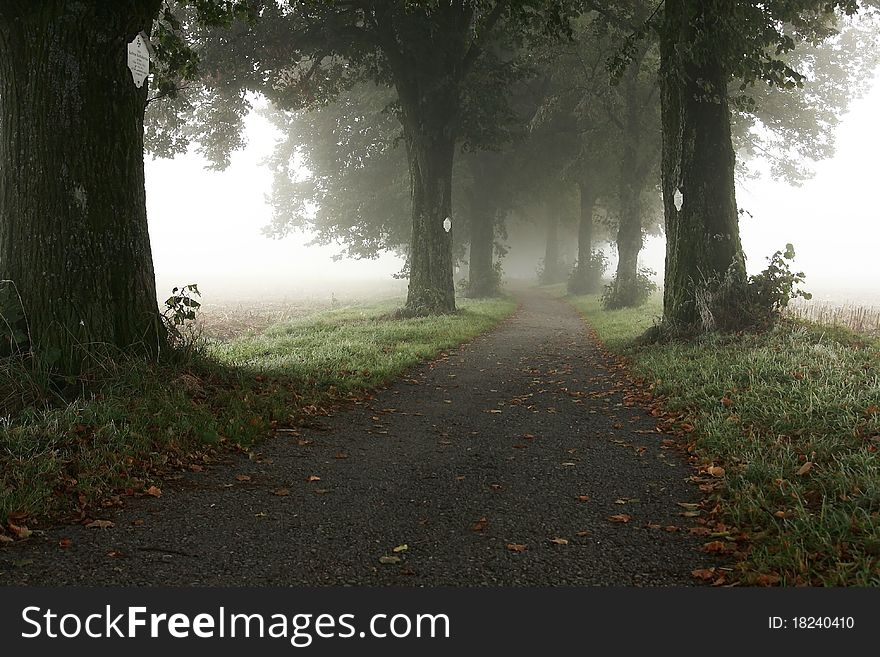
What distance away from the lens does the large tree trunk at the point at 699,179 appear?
10570 millimetres

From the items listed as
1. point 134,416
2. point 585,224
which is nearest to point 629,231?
point 585,224

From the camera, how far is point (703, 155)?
10695mm

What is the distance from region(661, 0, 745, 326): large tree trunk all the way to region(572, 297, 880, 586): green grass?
→ 1.30m

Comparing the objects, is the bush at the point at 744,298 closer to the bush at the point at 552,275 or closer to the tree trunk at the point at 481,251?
the tree trunk at the point at 481,251

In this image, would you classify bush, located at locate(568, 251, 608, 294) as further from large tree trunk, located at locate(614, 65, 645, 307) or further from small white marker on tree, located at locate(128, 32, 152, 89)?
small white marker on tree, located at locate(128, 32, 152, 89)

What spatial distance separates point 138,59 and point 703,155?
8593 mm

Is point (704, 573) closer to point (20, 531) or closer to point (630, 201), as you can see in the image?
point (20, 531)

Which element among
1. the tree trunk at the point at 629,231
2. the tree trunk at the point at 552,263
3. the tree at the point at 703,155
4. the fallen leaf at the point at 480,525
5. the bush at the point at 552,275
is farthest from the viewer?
Answer: the bush at the point at 552,275

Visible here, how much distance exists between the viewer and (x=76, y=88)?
5926 millimetres

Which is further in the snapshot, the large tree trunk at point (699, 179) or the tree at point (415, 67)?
the tree at point (415, 67)

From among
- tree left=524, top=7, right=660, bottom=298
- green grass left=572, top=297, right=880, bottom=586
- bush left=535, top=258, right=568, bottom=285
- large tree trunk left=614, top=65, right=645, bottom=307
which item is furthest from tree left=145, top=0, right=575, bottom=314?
bush left=535, top=258, right=568, bottom=285

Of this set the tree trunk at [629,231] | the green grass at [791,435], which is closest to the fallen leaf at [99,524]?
the green grass at [791,435]

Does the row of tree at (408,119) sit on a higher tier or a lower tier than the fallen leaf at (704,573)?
higher

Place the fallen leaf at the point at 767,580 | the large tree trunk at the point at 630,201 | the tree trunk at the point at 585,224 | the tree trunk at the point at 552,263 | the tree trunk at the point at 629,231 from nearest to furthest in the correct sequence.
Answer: the fallen leaf at the point at 767,580 → the large tree trunk at the point at 630,201 → the tree trunk at the point at 629,231 → the tree trunk at the point at 585,224 → the tree trunk at the point at 552,263
